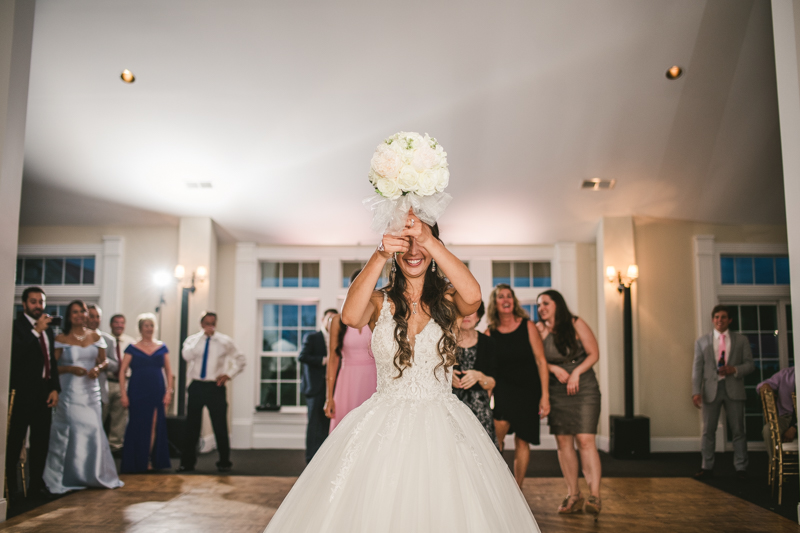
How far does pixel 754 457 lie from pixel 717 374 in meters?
1.69

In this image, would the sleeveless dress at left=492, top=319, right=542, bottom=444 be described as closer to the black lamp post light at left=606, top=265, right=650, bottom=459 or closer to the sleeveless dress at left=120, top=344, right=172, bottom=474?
the black lamp post light at left=606, top=265, right=650, bottom=459

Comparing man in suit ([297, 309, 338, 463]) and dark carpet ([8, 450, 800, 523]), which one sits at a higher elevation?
man in suit ([297, 309, 338, 463])

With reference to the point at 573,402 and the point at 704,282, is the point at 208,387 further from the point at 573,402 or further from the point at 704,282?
the point at 704,282

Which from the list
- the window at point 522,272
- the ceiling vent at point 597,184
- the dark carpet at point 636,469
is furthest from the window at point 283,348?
the ceiling vent at point 597,184

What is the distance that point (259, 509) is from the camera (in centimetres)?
416

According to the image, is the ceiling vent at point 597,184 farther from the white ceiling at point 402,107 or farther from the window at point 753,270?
the window at point 753,270

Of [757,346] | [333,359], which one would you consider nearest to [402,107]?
[333,359]

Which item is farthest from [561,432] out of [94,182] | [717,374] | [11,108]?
[94,182]

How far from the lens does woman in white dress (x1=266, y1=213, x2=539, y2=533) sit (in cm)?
157

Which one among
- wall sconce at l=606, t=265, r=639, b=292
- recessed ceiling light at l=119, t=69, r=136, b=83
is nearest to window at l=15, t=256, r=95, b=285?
recessed ceiling light at l=119, t=69, r=136, b=83

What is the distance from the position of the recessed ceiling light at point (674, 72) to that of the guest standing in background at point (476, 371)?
3.44m

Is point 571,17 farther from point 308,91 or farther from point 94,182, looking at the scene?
point 94,182

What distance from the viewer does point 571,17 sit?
5.02 metres

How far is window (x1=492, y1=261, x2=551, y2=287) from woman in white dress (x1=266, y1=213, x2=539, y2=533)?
20.3ft
